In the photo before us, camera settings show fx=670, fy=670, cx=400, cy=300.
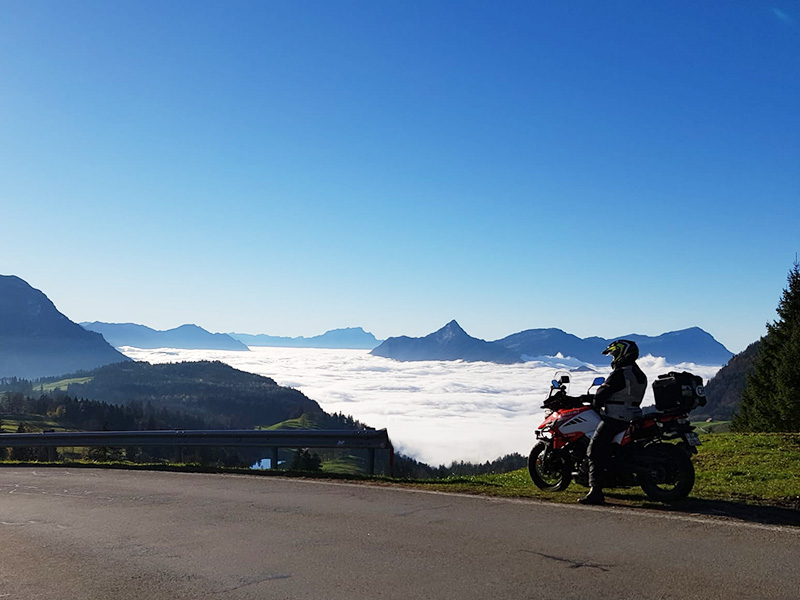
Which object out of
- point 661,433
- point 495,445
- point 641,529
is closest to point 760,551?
point 641,529

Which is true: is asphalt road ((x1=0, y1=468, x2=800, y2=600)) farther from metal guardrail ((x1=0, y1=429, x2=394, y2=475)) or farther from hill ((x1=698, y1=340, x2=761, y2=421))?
hill ((x1=698, y1=340, x2=761, y2=421))

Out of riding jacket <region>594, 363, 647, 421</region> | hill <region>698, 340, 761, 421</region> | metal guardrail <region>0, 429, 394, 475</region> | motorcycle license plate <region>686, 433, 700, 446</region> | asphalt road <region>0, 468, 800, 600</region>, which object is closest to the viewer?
asphalt road <region>0, 468, 800, 600</region>

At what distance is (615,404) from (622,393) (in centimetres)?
19

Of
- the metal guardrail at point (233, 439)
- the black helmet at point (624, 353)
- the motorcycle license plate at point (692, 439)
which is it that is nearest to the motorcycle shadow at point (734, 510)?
the motorcycle license plate at point (692, 439)

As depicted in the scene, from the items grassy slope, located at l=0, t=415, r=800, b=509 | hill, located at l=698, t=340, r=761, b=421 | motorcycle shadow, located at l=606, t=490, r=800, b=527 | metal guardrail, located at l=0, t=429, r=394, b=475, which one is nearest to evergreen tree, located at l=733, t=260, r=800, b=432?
grassy slope, located at l=0, t=415, r=800, b=509

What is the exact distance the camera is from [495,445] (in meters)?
194

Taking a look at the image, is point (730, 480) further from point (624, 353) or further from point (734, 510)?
point (624, 353)

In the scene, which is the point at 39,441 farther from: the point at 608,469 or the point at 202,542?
the point at 608,469

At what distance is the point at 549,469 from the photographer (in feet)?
34.3

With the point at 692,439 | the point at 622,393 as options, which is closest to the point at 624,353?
the point at 622,393

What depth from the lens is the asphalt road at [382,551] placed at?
5496 millimetres

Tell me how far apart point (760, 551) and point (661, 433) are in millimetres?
2591

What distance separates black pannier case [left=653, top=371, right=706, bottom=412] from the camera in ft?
28.5

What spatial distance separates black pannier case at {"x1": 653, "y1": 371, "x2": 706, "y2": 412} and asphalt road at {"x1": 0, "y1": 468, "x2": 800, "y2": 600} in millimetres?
1412
